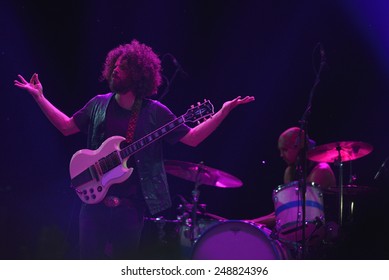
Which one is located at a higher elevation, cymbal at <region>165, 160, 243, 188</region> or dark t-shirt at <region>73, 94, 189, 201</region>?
cymbal at <region>165, 160, 243, 188</region>

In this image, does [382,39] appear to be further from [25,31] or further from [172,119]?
[25,31]

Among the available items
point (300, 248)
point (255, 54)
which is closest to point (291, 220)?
point (300, 248)

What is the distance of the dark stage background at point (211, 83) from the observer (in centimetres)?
543

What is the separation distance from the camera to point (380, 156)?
5.82 m

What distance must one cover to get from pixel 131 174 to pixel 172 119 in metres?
0.47

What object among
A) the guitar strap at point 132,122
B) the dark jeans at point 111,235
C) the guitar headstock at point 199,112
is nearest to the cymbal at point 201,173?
the guitar headstock at point 199,112

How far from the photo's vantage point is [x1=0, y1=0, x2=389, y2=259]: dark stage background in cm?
543

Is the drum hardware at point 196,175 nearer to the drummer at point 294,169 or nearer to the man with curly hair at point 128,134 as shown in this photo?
the drummer at point 294,169

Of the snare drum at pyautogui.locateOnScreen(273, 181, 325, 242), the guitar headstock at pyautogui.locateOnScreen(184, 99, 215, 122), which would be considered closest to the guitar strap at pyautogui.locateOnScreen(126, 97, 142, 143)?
the guitar headstock at pyautogui.locateOnScreen(184, 99, 215, 122)

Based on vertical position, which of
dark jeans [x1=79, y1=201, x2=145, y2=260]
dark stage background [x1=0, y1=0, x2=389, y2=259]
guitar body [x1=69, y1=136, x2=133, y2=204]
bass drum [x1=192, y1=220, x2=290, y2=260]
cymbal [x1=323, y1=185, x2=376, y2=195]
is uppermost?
dark stage background [x1=0, y1=0, x2=389, y2=259]

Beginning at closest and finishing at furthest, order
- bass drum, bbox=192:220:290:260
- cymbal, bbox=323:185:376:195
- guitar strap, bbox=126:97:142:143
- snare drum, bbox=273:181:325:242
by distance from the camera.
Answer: guitar strap, bbox=126:97:142:143, bass drum, bbox=192:220:290:260, snare drum, bbox=273:181:325:242, cymbal, bbox=323:185:376:195

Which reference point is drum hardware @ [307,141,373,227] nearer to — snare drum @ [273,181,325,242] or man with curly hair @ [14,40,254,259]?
snare drum @ [273,181,325,242]

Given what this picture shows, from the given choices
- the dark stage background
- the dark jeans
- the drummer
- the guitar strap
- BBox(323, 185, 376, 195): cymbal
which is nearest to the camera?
the dark jeans

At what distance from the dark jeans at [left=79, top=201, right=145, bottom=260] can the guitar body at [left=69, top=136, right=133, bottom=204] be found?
14 centimetres
